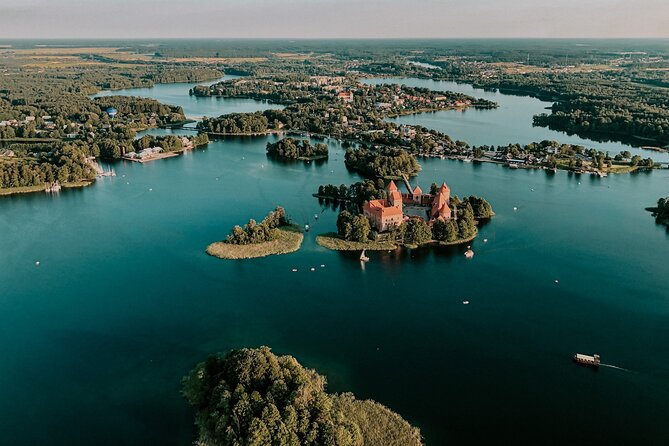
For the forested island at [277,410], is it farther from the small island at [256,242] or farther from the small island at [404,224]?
the small island at [404,224]

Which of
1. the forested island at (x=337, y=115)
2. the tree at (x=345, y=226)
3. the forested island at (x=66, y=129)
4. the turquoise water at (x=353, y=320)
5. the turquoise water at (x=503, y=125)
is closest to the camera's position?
the turquoise water at (x=353, y=320)

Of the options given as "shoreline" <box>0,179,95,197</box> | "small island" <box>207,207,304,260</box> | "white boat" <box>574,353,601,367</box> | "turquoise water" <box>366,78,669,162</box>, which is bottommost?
"white boat" <box>574,353,601,367</box>

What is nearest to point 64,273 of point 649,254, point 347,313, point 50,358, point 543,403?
point 50,358

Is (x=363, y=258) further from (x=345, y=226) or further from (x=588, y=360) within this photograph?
(x=588, y=360)

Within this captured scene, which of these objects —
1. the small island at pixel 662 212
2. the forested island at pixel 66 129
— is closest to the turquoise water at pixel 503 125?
the small island at pixel 662 212

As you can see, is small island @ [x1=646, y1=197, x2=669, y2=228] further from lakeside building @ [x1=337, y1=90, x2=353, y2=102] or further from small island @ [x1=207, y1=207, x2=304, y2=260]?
lakeside building @ [x1=337, y1=90, x2=353, y2=102]

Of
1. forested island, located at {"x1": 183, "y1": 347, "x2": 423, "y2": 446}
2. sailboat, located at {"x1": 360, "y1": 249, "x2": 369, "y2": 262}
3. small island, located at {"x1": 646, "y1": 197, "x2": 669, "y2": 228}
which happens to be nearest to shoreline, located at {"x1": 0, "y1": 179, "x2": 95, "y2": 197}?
sailboat, located at {"x1": 360, "y1": 249, "x2": 369, "y2": 262}
